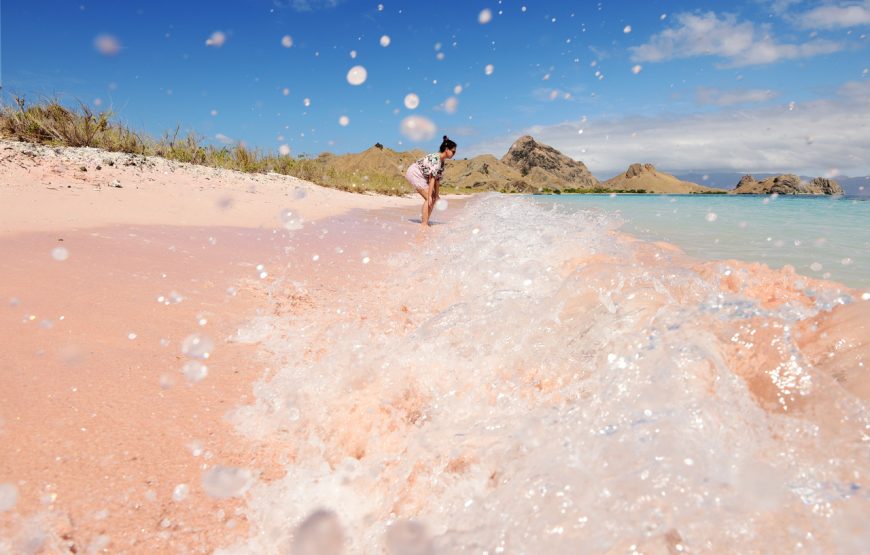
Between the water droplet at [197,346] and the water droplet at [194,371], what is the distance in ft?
0.23

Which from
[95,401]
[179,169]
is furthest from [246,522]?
[179,169]

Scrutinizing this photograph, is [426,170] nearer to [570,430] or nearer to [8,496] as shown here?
[570,430]

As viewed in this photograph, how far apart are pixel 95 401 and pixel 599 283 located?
211cm

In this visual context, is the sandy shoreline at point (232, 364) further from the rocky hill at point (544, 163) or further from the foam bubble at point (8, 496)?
the rocky hill at point (544, 163)

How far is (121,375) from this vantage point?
180cm

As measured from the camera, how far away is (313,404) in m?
1.77

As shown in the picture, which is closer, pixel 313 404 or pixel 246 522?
pixel 246 522

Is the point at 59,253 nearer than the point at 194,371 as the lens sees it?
No

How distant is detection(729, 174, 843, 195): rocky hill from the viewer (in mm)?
62569

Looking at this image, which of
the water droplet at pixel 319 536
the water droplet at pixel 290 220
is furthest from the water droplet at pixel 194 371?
the water droplet at pixel 290 220

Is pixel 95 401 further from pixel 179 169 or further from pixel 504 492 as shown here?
pixel 179 169

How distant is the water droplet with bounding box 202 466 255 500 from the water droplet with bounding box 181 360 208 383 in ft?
1.91

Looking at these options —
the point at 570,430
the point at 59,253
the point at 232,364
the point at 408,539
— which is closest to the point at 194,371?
the point at 232,364

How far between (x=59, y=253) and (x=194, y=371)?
203cm
